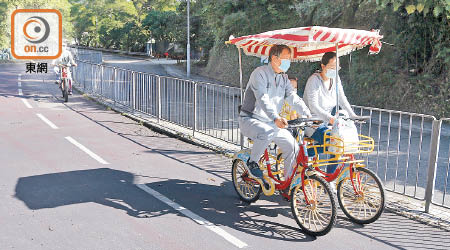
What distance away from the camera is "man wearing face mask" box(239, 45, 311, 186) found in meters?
5.89

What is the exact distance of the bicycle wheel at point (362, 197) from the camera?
18.3ft

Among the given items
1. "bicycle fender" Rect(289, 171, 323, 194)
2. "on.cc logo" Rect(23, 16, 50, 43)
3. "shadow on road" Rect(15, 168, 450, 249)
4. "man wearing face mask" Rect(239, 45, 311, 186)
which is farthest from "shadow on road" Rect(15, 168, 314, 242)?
"on.cc logo" Rect(23, 16, 50, 43)

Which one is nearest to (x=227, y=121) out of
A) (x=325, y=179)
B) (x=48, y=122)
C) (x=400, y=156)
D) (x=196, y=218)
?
(x=400, y=156)

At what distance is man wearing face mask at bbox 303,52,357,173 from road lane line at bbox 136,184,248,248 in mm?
1624

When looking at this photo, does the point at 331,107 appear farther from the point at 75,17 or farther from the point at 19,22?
the point at 75,17

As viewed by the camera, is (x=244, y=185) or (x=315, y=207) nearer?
(x=315, y=207)

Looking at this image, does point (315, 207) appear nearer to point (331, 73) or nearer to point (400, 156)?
point (331, 73)

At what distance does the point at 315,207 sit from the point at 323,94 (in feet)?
5.46

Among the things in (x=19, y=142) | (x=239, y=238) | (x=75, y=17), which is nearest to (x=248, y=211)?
(x=239, y=238)

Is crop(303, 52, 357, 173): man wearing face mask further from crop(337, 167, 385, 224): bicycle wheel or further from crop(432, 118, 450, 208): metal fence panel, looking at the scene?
crop(432, 118, 450, 208): metal fence panel

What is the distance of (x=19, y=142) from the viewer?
10.1m

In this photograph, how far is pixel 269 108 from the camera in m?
5.81

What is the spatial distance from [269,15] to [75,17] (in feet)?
249

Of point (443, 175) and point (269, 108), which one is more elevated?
point (269, 108)
